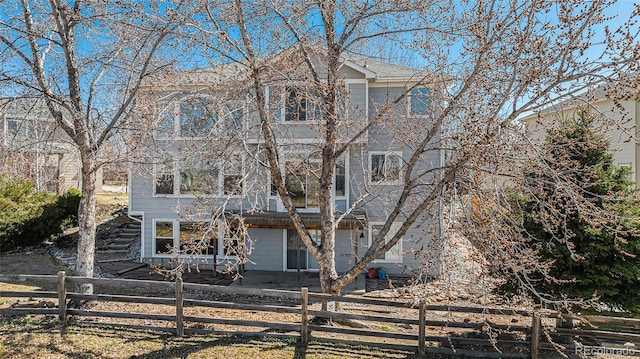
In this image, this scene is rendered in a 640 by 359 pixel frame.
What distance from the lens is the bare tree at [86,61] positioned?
24.7 feet

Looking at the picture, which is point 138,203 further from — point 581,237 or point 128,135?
point 581,237

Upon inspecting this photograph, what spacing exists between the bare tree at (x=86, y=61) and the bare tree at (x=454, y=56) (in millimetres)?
2016

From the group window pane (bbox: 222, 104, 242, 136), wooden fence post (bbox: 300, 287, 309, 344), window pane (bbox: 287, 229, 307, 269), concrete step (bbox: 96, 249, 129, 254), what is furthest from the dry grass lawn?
concrete step (bbox: 96, 249, 129, 254)

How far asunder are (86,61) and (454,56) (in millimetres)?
7939

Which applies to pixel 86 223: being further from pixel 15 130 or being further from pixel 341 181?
pixel 341 181

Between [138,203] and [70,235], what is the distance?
6302 millimetres

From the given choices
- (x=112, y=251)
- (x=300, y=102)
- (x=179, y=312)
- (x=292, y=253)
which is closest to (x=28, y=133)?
(x=179, y=312)

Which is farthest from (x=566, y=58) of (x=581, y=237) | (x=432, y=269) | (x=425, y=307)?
(x=425, y=307)

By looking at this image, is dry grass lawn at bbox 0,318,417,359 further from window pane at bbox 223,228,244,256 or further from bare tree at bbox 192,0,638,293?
window pane at bbox 223,228,244,256

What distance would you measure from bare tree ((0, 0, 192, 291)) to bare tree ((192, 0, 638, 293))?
2.02m

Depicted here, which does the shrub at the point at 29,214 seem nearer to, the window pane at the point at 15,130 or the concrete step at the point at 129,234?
the concrete step at the point at 129,234

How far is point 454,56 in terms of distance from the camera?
6.39 m

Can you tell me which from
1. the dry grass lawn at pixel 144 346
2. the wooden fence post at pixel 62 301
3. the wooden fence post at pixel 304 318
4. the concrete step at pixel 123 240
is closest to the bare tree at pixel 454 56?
the wooden fence post at pixel 304 318

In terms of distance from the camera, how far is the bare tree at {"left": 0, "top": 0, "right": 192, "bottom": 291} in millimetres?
7535
